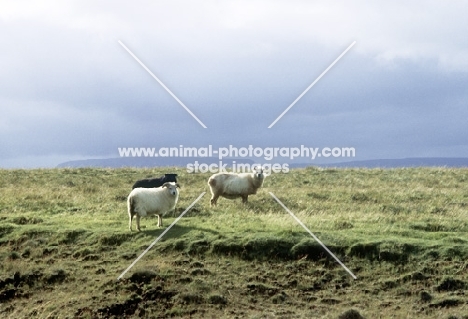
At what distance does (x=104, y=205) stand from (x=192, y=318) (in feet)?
38.2

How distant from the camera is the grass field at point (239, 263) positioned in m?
14.9

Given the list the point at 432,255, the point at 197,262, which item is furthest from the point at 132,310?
the point at 432,255

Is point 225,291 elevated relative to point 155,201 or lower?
lower

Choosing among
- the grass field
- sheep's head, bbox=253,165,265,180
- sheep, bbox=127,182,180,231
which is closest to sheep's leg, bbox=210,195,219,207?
the grass field

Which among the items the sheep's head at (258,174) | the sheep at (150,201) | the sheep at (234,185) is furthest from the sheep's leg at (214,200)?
the sheep at (150,201)

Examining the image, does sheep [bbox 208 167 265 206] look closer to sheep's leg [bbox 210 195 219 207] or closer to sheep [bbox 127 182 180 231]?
sheep's leg [bbox 210 195 219 207]

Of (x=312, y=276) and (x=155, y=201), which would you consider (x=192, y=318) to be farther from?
(x=155, y=201)

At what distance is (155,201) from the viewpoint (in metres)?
Result: 20.1

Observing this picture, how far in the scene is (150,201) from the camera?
65.5 feet

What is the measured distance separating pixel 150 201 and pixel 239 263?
14.6ft

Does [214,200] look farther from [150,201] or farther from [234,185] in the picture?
[150,201]

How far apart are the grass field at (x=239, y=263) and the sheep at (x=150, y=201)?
57 cm

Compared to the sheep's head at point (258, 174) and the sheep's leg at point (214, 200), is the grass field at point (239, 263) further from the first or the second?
the sheep's head at point (258, 174)

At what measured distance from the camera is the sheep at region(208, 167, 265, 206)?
25.6m
